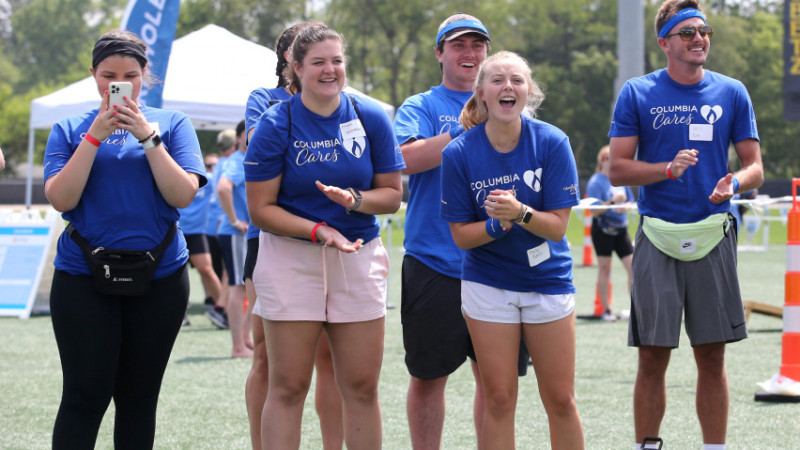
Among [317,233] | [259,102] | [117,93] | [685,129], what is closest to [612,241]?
[685,129]

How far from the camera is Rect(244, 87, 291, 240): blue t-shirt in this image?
4.39 meters

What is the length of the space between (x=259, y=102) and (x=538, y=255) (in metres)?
1.43

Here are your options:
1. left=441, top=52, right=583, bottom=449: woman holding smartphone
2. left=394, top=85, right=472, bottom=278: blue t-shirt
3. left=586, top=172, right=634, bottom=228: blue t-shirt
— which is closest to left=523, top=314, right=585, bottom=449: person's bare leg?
left=441, top=52, right=583, bottom=449: woman holding smartphone

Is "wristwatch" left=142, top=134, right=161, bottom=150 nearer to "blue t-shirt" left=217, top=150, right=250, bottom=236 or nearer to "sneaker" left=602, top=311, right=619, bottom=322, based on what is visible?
"blue t-shirt" left=217, top=150, right=250, bottom=236

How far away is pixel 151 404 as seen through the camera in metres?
4.16

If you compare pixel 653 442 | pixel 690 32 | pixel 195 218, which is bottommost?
pixel 653 442

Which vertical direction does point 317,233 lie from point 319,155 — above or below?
below

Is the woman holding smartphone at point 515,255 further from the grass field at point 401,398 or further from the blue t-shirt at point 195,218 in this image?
the blue t-shirt at point 195,218

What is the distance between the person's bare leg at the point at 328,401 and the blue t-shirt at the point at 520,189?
3.14ft

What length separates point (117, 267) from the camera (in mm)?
3861

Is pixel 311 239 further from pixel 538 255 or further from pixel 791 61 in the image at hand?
pixel 791 61

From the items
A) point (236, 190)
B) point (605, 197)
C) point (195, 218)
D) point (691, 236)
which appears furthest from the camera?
point (605, 197)

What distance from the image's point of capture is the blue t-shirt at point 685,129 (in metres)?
4.60

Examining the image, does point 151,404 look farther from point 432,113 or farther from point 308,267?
point 432,113
